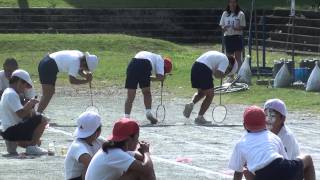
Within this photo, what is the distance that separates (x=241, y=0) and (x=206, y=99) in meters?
22.5

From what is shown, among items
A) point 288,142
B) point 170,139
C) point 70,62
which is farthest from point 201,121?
point 288,142

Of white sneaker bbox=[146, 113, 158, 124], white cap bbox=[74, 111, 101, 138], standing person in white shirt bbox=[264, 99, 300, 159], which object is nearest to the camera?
white cap bbox=[74, 111, 101, 138]

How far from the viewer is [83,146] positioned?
995 centimetres

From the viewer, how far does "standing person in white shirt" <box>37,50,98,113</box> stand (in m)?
18.4

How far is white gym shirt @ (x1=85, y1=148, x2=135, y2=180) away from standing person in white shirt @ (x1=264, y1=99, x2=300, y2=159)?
1843 mm

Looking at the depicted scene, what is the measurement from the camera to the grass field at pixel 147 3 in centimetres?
3688

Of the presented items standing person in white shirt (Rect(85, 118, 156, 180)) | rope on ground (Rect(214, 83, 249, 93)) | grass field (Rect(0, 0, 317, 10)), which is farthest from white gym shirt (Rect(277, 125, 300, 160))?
grass field (Rect(0, 0, 317, 10))

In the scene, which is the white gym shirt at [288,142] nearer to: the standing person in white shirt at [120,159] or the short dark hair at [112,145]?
the standing person in white shirt at [120,159]

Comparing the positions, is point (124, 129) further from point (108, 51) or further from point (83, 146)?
point (108, 51)

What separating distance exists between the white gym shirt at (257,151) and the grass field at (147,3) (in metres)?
27.5

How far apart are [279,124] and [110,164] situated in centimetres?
208

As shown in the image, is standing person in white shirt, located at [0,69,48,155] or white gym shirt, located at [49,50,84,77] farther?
white gym shirt, located at [49,50,84,77]

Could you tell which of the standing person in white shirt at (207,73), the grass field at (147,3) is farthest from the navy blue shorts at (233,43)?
the grass field at (147,3)

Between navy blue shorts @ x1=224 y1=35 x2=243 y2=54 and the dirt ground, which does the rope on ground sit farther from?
navy blue shorts @ x1=224 y1=35 x2=243 y2=54
